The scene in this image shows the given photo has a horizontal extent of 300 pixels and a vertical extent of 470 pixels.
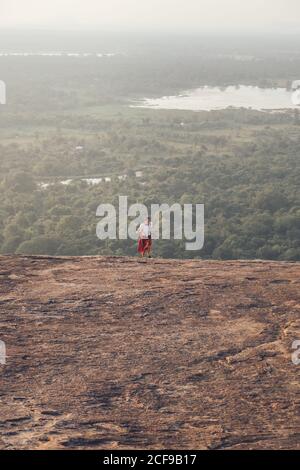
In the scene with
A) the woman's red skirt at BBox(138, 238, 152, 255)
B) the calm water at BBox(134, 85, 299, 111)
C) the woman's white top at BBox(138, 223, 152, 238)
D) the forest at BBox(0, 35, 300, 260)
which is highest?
the woman's white top at BBox(138, 223, 152, 238)

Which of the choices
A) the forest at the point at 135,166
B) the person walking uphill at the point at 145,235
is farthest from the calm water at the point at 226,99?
the person walking uphill at the point at 145,235

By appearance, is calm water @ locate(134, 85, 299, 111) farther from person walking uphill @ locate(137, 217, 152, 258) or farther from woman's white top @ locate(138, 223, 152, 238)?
woman's white top @ locate(138, 223, 152, 238)

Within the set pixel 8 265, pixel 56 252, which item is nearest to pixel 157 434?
pixel 8 265

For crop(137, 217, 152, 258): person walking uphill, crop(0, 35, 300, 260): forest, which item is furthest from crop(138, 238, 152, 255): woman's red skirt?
crop(0, 35, 300, 260): forest

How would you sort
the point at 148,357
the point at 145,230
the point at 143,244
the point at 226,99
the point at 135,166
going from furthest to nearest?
the point at 226,99 → the point at 135,166 → the point at 143,244 → the point at 145,230 → the point at 148,357

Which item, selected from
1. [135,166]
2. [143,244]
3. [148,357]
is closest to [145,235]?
[143,244]

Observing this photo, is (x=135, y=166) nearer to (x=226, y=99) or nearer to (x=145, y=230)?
(x=226, y=99)
